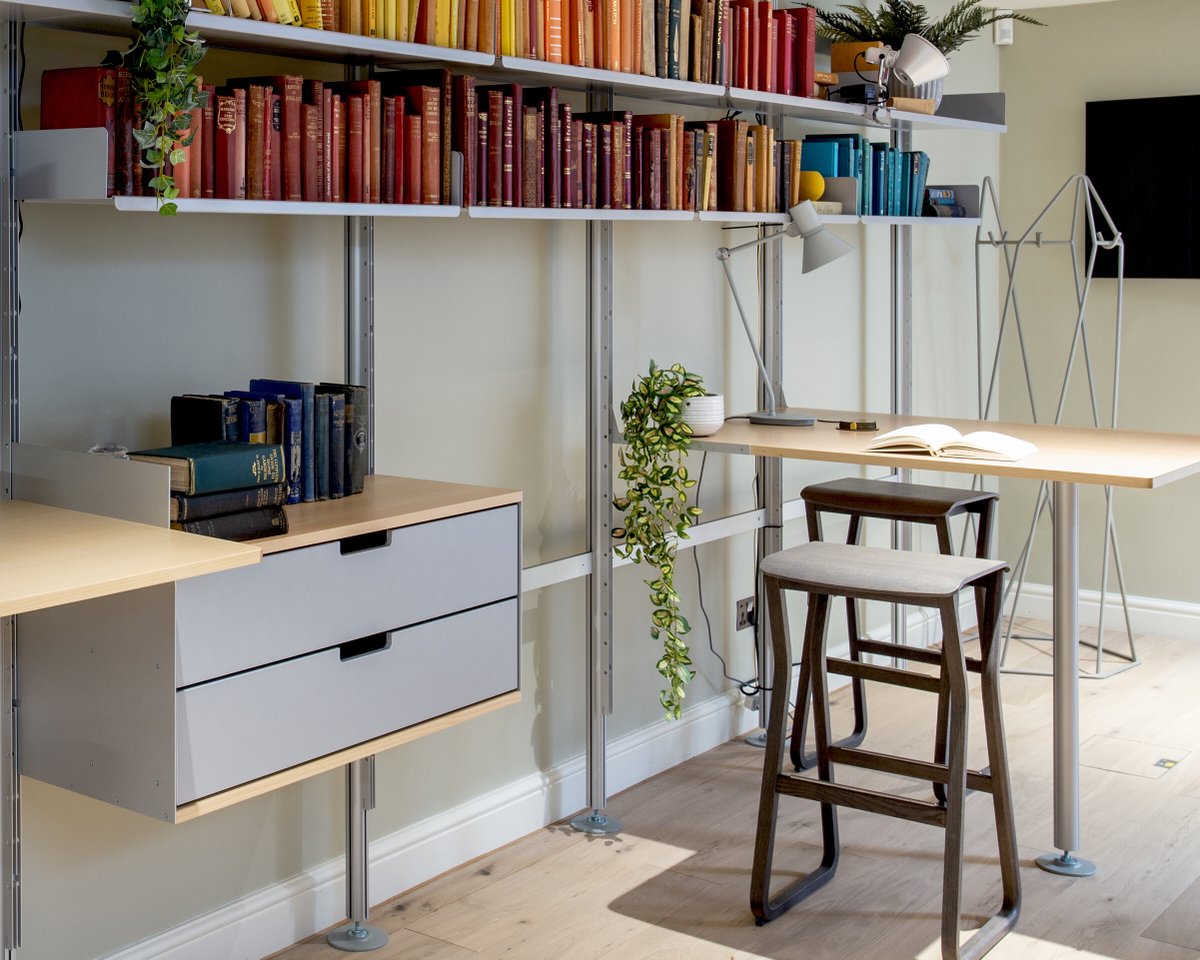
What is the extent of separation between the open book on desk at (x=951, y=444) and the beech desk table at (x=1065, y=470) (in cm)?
3

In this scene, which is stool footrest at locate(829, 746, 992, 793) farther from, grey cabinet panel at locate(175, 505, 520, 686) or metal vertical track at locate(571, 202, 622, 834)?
grey cabinet panel at locate(175, 505, 520, 686)

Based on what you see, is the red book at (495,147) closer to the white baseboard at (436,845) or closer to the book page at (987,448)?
the book page at (987,448)

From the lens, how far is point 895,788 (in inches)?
138

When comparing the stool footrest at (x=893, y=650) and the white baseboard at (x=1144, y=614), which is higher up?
the stool footrest at (x=893, y=650)

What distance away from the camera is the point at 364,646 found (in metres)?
2.29

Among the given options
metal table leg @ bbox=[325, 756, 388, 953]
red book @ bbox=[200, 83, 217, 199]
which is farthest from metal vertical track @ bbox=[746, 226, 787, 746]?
red book @ bbox=[200, 83, 217, 199]

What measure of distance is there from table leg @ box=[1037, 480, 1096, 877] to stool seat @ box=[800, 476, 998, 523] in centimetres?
40

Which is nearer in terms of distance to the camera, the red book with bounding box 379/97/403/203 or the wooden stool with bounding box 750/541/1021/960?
the red book with bounding box 379/97/403/203

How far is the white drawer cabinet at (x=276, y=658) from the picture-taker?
1993mm

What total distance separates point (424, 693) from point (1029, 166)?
11.9 ft

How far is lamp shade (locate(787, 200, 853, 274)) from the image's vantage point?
3.38 meters

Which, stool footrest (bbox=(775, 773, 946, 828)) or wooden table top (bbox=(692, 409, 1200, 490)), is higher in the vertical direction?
wooden table top (bbox=(692, 409, 1200, 490))

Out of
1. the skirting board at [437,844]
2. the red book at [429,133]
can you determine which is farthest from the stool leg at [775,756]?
the red book at [429,133]

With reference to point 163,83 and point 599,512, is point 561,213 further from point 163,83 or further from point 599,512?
point 163,83
